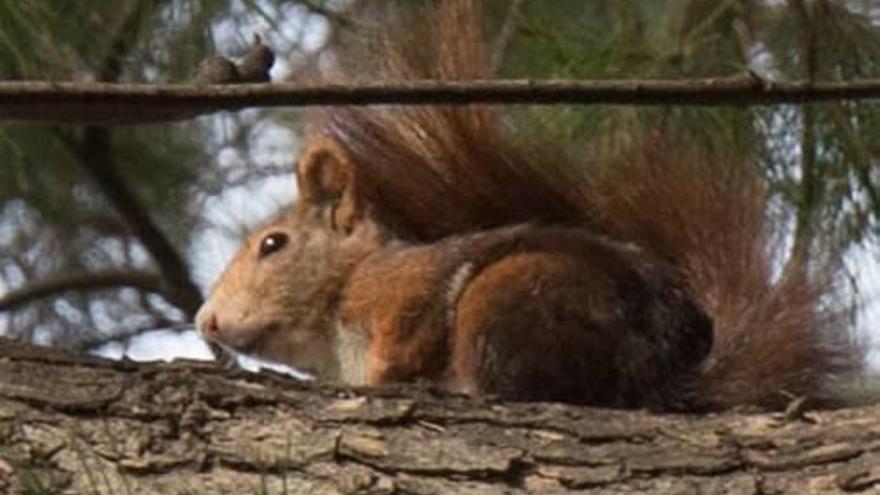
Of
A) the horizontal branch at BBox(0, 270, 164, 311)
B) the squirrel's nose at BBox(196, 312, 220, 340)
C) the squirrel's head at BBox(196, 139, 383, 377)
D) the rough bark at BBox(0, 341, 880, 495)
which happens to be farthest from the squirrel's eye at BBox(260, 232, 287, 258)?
the rough bark at BBox(0, 341, 880, 495)

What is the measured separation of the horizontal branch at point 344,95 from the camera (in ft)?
5.38

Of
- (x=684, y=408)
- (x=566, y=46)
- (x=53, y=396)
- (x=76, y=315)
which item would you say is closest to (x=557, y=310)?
(x=684, y=408)

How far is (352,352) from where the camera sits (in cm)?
224

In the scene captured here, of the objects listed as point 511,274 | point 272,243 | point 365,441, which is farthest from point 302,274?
point 365,441

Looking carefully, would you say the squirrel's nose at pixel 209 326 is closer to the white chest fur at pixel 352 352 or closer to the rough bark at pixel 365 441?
the white chest fur at pixel 352 352

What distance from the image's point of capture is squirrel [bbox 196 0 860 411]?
2.00 meters

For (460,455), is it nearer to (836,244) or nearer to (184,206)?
(836,244)

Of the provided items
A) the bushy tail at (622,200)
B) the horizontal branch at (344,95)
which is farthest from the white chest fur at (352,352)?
the horizontal branch at (344,95)

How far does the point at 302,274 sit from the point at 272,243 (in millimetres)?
71

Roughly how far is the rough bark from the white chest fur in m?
0.44

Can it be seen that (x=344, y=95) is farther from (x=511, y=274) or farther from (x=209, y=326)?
(x=209, y=326)

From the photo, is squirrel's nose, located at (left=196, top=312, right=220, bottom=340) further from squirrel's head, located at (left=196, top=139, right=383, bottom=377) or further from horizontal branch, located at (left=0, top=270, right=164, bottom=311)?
horizontal branch, located at (left=0, top=270, right=164, bottom=311)

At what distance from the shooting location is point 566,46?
104 inches

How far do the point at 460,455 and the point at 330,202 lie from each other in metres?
0.74
